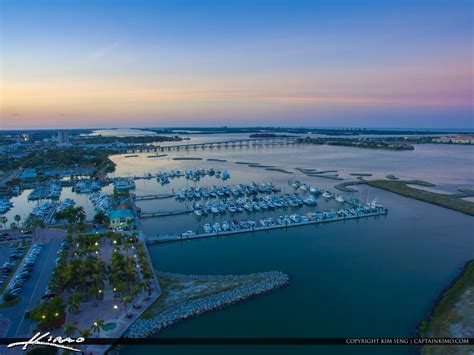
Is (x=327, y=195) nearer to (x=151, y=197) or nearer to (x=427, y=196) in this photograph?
(x=427, y=196)

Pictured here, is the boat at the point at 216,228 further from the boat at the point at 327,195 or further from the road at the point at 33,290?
the boat at the point at 327,195

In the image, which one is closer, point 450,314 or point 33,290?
point 450,314

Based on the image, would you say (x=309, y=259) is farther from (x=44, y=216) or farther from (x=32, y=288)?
(x=44, y=216)

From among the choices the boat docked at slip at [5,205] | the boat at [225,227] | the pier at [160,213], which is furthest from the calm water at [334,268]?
the boat docked at slip at [5,205]

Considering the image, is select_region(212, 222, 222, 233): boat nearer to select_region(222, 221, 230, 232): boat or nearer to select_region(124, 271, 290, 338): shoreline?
select_region(222, 221, 230, 232): boat

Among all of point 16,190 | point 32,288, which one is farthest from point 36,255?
point 16,190

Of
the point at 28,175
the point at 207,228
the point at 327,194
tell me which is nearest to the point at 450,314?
the point at 207,228
